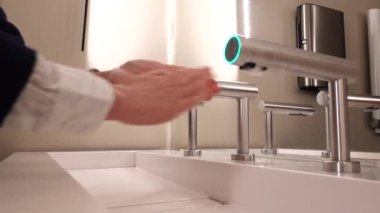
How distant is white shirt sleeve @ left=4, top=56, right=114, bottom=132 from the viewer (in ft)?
0.91

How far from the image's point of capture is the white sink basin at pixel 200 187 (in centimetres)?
36

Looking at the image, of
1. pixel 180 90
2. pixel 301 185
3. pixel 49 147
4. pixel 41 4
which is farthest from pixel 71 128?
pixel 41 4

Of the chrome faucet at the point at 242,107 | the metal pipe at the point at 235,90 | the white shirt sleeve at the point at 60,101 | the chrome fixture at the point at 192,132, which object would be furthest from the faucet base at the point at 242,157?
the white shirt sleeve at the point at 60,101

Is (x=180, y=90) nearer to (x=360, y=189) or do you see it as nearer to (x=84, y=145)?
(x=360, y=189)

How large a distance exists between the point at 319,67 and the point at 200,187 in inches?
12.6

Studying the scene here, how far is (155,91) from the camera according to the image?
1.27ft

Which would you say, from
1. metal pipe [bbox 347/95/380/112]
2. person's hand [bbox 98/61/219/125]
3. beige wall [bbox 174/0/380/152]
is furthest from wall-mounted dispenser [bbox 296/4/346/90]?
person's hand [bbox 98/61/219/125]

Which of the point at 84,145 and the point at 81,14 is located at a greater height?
the point at 81,14

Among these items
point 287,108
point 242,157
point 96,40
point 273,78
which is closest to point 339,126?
point 242,157

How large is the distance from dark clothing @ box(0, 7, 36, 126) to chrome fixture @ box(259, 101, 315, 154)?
700 mm

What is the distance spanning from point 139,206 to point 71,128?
288mm

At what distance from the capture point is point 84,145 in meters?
1.11

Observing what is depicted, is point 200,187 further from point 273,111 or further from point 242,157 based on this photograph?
point 273,111

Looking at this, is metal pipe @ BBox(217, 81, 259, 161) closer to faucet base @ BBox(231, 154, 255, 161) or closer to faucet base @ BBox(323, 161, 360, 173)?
faucet base @ BBox(231, 154, 255, 161)
